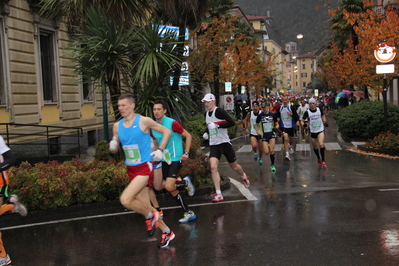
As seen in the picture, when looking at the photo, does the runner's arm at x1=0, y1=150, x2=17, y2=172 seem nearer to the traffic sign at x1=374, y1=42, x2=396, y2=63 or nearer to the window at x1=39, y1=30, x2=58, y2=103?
the window at x1=39, y1=30, x2=58, y2=103

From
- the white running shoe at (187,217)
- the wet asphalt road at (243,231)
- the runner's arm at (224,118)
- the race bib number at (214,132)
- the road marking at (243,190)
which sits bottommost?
the wet asphalt road at (243,231)

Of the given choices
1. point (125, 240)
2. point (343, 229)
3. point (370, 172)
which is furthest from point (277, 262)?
point (370, 172)

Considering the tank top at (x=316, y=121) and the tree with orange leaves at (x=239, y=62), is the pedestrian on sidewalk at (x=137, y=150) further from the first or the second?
the tree with orange leaves at (x=239, y=62)

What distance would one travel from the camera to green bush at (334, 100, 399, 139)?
1934 centimetres

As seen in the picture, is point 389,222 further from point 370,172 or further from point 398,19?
point 398,19

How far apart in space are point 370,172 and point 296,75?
632 ft

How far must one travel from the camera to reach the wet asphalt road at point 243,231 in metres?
5.45

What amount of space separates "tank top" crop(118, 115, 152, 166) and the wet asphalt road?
115cm

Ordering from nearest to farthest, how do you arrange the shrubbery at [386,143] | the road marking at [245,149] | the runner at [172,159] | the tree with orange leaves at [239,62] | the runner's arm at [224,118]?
the runner at [172,159], the runner's arm at [224,118], the shrubbery at [386,143], the road marking at [245,149], the tree with orange leaves at [239,62]

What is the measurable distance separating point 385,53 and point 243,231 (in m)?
14.1

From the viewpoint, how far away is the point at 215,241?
20.0 feet

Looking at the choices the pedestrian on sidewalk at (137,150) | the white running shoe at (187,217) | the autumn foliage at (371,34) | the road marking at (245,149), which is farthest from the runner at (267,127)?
the autumn foliage at (371,34)

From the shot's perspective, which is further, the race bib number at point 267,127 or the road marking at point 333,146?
the road marking at point 333,146

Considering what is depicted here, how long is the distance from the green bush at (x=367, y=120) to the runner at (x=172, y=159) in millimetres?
14528
